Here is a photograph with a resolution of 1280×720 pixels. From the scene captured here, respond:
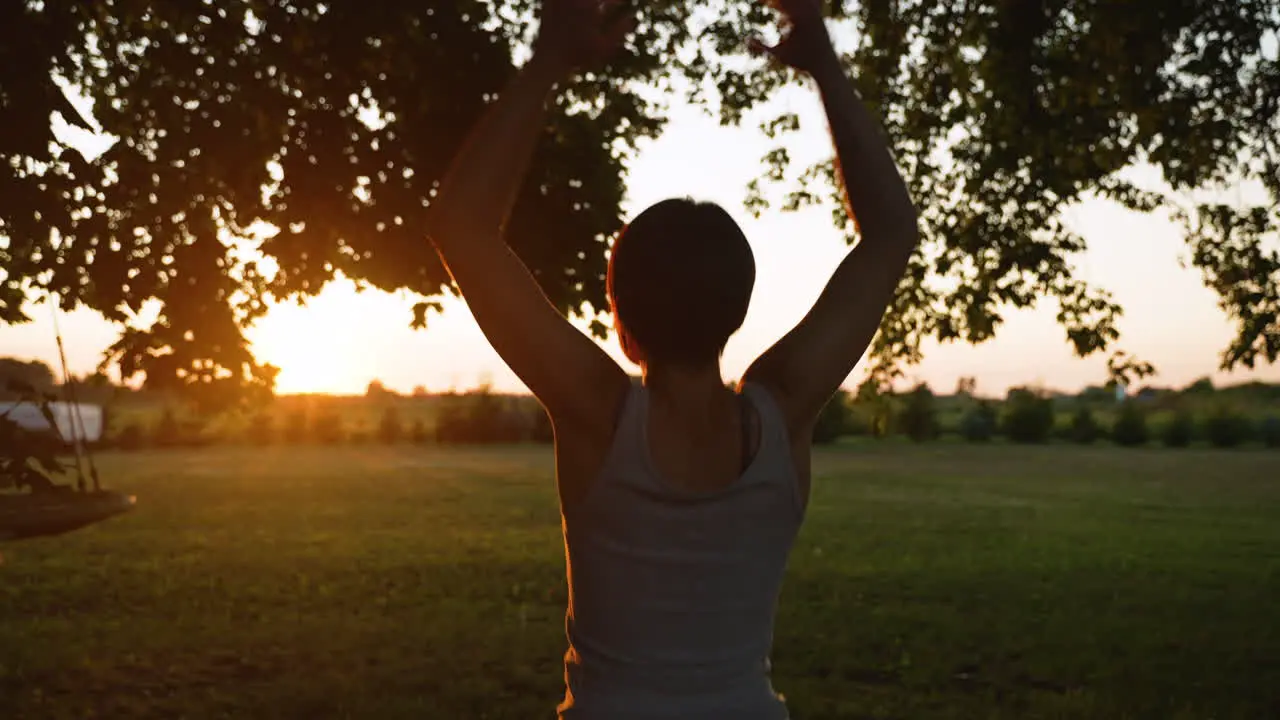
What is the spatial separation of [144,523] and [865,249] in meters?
22.6

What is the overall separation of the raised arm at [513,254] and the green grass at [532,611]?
7.14 metres

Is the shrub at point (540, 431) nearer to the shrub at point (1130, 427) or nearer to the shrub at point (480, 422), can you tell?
the shrub at point (480, 422)

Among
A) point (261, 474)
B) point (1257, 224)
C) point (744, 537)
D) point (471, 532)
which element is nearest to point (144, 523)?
point (471, 532)

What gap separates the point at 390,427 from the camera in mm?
54938

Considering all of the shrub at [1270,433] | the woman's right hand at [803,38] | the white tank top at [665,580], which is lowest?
the shrub at [1270,433]

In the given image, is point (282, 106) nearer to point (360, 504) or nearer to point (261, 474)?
point (360, 504)

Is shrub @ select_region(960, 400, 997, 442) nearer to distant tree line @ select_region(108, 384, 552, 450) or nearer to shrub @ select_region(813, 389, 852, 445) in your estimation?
shrub @ select_region(813, 389, 852, 445)

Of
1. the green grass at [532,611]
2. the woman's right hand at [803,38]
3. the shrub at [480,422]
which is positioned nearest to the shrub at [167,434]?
the shrub at [480,422]

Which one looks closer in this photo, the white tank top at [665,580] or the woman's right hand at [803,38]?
the white tank top at [665,580]


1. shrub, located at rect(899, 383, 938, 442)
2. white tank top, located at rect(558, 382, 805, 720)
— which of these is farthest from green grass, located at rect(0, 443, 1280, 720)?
shrub, located at rect(899, 383, 938, 442)

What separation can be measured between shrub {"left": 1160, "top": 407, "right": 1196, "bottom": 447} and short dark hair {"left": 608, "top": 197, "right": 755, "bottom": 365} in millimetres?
62167

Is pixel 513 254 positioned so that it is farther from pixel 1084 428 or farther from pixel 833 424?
pixel 1084 428

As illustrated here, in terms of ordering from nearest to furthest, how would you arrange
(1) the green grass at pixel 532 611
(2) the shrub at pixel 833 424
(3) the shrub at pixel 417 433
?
(1) the green grass at pixel 532 611
(2) the shrub at pixel 833 424
(3) the shrub at pixel 417 433

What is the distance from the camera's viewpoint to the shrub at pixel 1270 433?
5825cm
